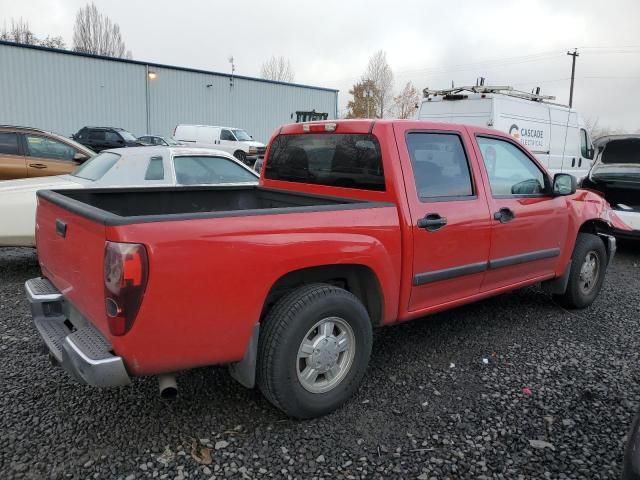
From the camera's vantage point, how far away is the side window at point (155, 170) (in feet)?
20.9

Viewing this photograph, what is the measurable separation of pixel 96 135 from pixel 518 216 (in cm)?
2200

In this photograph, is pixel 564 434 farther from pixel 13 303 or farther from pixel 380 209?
pixel 13 303

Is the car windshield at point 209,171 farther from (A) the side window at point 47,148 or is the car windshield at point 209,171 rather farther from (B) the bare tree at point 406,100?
(B) the bare tree at point 406,100

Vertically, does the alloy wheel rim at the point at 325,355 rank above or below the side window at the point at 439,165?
below

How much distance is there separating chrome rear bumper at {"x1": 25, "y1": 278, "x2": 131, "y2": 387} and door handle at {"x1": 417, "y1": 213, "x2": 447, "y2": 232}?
2.01 m

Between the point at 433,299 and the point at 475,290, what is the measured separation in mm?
529

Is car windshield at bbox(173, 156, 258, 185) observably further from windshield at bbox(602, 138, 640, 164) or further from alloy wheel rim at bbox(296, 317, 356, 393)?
windshield at bbox(602, 138, 640, 164)

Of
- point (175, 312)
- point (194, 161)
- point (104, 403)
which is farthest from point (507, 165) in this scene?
point (194, 161)

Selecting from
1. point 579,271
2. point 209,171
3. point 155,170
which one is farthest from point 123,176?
point 579,271

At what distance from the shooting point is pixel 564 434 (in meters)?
3.02

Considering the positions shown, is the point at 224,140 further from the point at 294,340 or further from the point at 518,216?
the point at 294,340

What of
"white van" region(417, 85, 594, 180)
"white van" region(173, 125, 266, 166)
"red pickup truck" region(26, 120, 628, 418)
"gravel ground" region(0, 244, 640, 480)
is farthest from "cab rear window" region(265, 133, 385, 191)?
"white van" region(173, 125, 266, 166)

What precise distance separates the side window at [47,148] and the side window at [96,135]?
15583 millimetres

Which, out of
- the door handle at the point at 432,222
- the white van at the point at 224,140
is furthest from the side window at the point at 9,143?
the white van at the point at 224,140
